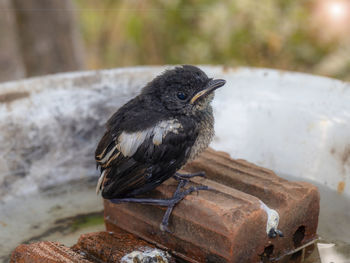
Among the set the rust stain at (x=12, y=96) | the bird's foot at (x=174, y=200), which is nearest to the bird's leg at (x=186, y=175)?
the bird's foot at (x=174, y=200)

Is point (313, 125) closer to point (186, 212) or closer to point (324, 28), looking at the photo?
point (186, 212)

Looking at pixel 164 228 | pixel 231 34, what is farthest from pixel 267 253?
pixel 231 34

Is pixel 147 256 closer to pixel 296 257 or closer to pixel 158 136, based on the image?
pixel 158 136

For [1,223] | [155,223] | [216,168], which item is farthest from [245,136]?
[1,223]

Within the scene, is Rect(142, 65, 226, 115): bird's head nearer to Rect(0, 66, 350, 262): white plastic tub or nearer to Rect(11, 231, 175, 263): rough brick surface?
Rect(11, 231, 175, 263): rough brick surface

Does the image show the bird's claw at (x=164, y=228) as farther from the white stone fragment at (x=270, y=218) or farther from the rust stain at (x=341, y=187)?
the rust stain at (x=341, y=187)
